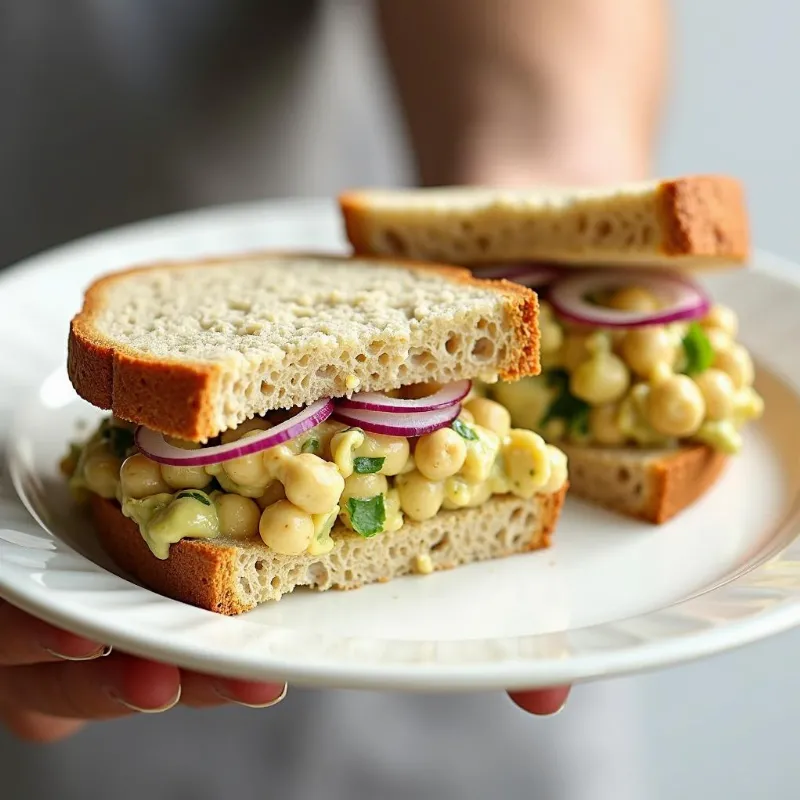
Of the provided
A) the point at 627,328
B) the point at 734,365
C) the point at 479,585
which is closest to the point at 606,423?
the point at 627,328

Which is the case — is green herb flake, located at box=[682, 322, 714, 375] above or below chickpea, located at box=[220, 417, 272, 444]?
below

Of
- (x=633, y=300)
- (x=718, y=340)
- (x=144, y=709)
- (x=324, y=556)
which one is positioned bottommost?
(x=144, y=709)

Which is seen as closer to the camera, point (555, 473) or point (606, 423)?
point (555, 473)

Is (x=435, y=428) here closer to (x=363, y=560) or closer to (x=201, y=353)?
(x=363, y=560)

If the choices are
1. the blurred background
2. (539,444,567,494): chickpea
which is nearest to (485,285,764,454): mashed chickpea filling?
(539,444,567,494): chickpea

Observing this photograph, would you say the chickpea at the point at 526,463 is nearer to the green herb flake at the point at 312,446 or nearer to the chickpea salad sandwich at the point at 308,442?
the chickpea salad sandwich at the point at 308,442

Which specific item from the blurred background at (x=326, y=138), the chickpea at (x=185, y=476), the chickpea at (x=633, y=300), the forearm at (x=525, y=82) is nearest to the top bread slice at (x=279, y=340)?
the chickpea at (x=185, y=476)

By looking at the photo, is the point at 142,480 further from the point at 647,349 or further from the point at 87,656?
the point at 647,349

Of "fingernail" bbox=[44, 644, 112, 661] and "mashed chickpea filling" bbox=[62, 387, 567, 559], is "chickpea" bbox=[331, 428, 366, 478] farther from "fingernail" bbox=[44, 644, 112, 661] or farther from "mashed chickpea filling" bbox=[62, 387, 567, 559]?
"fingernail" bbox=[44, 644, 112, 661]
